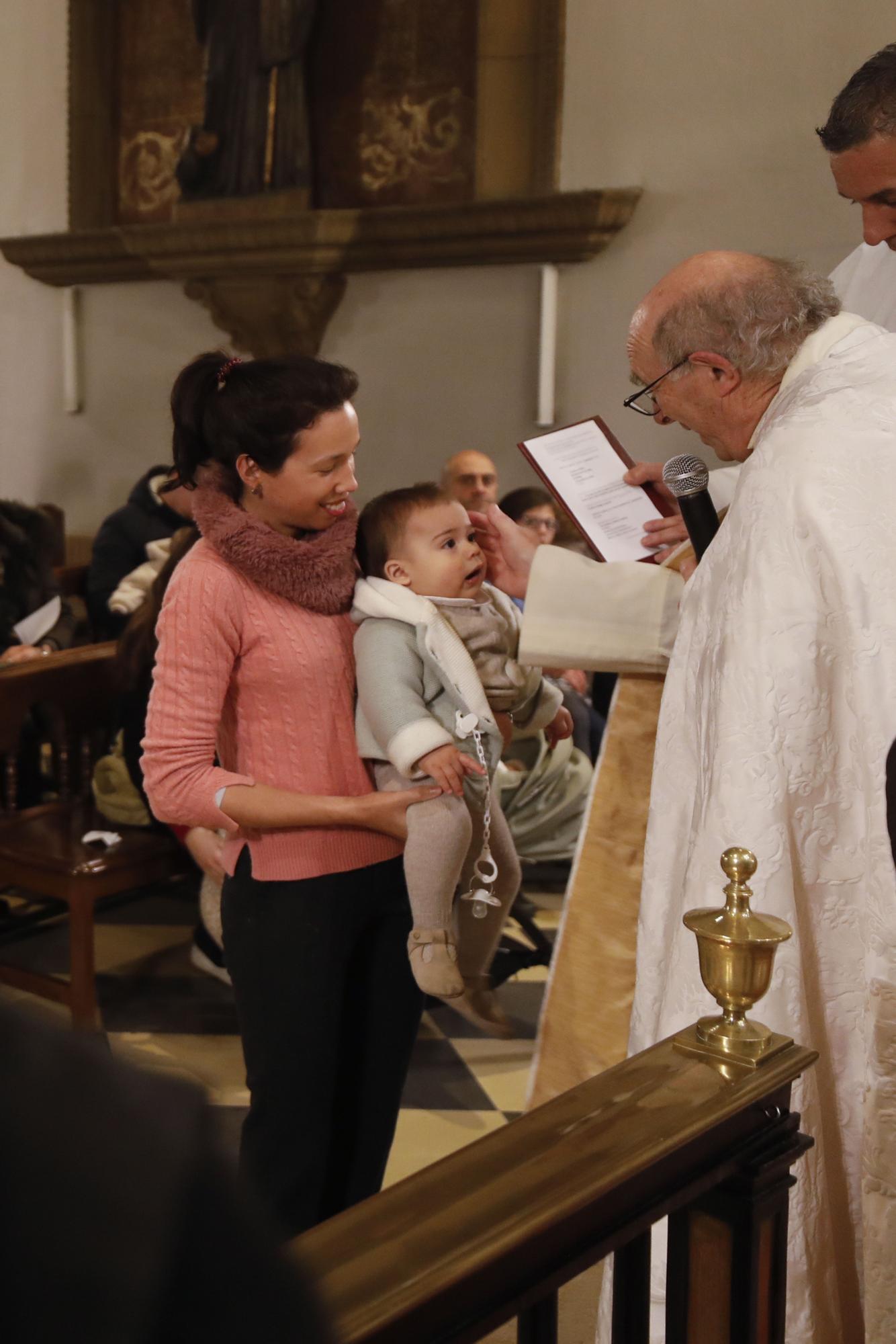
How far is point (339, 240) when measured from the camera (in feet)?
21.7

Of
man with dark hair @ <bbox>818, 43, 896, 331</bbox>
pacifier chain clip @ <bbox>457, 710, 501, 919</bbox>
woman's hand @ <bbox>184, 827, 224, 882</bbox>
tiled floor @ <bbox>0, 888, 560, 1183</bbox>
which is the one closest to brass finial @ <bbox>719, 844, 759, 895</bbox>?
pacifier chain clip @ <bbox>457, 710, 501, 919</bbox>

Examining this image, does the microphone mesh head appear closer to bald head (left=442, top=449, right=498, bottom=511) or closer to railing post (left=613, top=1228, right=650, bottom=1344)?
railing post (left=613, top=1228, right=650, bottom=1344)

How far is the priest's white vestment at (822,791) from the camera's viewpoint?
175 centimetres

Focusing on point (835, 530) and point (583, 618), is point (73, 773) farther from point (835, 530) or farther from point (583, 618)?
point (835, 530)

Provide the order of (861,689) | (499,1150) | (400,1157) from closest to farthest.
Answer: (499,1150), (861,689), (400,1157)

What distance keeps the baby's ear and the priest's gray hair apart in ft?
1.79

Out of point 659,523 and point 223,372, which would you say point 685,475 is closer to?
point 659,523

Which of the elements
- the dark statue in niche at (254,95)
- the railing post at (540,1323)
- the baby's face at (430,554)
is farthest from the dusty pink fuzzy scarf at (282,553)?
the dark statue in niche at (254,95)

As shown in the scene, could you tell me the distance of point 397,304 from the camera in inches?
264

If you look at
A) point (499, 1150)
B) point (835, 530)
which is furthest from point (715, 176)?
point (499, 1150)

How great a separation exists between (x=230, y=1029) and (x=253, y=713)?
2.11 m

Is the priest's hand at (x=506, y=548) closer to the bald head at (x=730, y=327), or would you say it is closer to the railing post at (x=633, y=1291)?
the bald head at (x=730, y=327)

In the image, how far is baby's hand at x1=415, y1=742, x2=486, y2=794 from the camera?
1.99m

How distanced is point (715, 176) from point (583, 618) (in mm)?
4037
